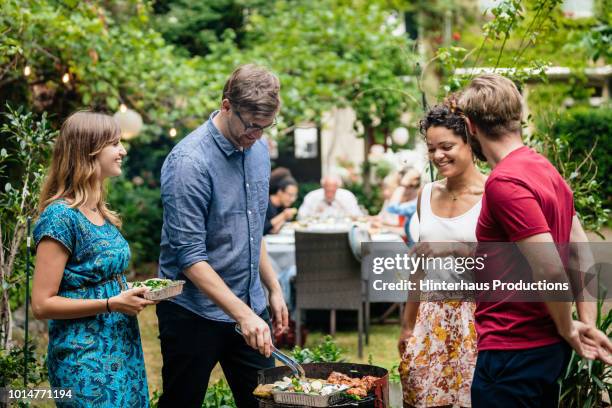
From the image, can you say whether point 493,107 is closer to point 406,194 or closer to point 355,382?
point 355,382

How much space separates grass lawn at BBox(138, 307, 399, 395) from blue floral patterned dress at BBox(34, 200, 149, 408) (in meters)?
3.13

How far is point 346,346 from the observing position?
7.57 m

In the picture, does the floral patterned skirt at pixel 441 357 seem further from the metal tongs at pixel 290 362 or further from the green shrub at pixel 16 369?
the green shrub at pixel 16 369

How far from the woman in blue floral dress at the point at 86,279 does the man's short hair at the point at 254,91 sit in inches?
18.6

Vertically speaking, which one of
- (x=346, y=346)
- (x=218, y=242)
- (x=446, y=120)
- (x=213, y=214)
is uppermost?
→ (x=446, y=120)

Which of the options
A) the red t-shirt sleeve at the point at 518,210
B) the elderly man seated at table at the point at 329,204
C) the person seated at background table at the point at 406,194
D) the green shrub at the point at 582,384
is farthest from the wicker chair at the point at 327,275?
the red t-shirt sleeve at the point at 518,210

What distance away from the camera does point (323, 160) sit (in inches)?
816

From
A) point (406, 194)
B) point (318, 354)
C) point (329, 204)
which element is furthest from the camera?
point (329, 204)

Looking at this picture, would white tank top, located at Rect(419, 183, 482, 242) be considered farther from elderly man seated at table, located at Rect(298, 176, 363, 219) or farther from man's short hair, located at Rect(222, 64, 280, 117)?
elderly man seated at table, located at Rect(298, 176, 363, 219)

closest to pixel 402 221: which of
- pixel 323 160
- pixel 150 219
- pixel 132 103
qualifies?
pixel 132 103

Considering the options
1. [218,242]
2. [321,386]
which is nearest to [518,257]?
[321,386]

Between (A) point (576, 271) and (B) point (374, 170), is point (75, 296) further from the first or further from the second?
(B) point (374, 170)

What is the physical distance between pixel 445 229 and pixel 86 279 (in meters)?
1.39

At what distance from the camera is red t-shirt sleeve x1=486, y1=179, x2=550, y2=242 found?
2209mm
